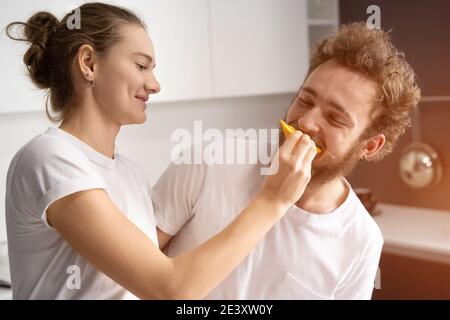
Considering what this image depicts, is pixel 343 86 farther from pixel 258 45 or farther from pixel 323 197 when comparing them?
pixel 258 45

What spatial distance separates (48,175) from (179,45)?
89 cm

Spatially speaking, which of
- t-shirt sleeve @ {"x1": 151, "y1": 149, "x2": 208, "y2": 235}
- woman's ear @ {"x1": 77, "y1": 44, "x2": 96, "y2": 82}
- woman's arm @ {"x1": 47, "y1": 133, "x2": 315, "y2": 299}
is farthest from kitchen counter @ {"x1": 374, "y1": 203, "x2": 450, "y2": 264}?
woman's ear @ {"x1": 77, "y1": 44, "x2": 96, "y2": 82}

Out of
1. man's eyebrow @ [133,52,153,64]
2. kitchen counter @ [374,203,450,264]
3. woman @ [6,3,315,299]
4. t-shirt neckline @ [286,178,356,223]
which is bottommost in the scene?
kitchen counter @ [374,203,450,264]

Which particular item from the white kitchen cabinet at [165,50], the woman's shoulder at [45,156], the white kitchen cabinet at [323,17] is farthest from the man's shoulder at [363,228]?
the white kitchen cabinet at [323,17]

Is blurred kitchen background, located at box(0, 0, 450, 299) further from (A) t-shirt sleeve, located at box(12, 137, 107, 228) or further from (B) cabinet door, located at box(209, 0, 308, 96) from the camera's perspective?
(A) t-shirt sleeve, located at box(12, 137, 107, 228)

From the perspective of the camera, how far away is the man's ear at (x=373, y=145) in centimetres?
100

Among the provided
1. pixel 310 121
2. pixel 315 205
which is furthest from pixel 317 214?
pixel 310 121

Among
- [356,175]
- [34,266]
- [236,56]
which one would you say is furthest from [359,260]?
[356,175]

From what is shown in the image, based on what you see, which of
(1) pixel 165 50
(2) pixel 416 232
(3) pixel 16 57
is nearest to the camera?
(3) pixel 16 57

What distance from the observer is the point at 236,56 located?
1629mm

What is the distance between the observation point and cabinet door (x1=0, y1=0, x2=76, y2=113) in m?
1.11

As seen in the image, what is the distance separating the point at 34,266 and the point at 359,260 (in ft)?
1.67

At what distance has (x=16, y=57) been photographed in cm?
113

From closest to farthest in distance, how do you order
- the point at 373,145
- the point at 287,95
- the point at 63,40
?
the point at 63,40 → the point at 373,145 → the point at 287,95
